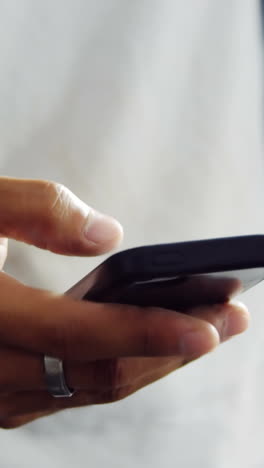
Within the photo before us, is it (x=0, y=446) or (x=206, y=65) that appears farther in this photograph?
(x=206, y=65)

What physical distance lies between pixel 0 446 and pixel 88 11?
1.57 ft

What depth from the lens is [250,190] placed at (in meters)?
0.72

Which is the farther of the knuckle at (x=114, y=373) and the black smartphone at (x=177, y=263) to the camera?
the knuckle at (x=114, y=373)

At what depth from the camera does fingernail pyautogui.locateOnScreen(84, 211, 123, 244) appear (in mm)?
370

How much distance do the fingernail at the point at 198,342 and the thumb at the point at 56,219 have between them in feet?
0.28

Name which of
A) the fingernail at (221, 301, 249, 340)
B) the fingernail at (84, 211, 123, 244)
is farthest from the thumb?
the fingernail at (221, 301, 249, 340)

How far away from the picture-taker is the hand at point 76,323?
336 mm

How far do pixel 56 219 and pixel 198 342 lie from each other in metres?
0.12

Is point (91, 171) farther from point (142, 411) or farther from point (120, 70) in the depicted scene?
point (142, 411)

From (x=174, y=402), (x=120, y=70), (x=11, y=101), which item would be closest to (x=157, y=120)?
(x=120, y=70)

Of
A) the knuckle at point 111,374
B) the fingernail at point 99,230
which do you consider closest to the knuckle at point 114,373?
the knuckle at point 111,374

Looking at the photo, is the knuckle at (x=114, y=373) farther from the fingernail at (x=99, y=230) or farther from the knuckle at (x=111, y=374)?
the fingernail at (x=99, y=230)

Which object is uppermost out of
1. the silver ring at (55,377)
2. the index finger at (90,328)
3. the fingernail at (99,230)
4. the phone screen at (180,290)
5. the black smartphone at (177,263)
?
the black smartphone at (177,263)

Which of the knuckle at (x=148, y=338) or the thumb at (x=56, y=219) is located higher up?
the thumb at (x=56, y=219)
